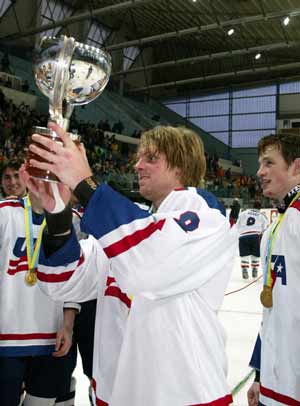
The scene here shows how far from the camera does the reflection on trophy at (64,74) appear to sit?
0.97 metres

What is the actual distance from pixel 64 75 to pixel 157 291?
494 millimetres

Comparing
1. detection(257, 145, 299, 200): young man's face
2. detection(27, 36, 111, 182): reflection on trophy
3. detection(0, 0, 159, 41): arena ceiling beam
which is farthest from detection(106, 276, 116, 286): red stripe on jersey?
detection(0, 0, 159, 41): arena ceiling beam

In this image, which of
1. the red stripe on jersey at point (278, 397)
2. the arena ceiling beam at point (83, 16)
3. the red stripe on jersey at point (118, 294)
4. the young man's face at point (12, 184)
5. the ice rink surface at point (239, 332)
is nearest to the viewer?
the red stripe on jersey at point (118, 294)

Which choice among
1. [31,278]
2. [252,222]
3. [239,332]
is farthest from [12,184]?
[252,222]

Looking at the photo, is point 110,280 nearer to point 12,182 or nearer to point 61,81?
point 61,81

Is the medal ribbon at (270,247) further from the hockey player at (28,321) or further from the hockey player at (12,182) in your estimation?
the hockey player at (12,182)

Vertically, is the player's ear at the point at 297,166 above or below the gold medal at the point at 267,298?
above

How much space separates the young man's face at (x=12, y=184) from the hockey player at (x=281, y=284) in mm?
1337

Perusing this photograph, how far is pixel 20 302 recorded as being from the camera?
6.78 ft

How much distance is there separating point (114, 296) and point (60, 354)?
0.79 meters

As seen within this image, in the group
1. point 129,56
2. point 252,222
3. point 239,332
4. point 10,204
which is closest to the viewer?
point 10,204

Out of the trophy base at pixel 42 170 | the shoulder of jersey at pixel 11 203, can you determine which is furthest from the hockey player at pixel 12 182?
the trophy base at pixel 42 170

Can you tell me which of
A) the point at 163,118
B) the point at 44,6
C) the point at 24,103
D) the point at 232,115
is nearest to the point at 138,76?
the point at 163,118

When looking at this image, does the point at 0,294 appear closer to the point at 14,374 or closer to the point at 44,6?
the point at 14,374
